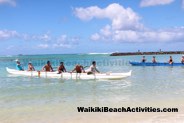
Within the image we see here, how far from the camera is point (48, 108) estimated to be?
13289mm

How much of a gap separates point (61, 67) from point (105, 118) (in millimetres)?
16109

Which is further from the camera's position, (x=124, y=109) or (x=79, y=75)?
(x=79, y=75)

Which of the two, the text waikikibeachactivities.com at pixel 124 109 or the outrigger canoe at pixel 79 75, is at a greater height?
the outrigger canoe at pixel 79 75

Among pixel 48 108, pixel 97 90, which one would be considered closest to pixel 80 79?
pixel 97 90

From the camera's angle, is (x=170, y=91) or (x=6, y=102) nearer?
(x=6, y=102)

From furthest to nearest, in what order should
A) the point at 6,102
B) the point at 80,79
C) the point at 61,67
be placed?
the point at 61,67 < the point at 80,79 < the point at 6,102

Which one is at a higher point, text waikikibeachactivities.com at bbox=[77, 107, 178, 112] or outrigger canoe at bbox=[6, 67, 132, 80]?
outrigger canoe at bbox=[6, 67, 132, 80]

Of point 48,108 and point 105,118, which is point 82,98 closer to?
point 48,108

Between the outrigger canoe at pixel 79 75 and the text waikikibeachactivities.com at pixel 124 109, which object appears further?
the outrigger canoe at pixel 79 75

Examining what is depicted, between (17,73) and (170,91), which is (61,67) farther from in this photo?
(170,91)

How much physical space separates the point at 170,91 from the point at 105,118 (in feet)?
23.9

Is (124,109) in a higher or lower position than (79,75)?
lower

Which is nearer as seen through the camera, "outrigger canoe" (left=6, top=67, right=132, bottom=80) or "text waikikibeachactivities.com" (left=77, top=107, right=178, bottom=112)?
"text waikikibeachactivities.com" (left=77, top=107, right=178, bottom=112)

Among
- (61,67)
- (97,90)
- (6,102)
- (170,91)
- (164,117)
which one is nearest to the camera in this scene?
(164,117)
